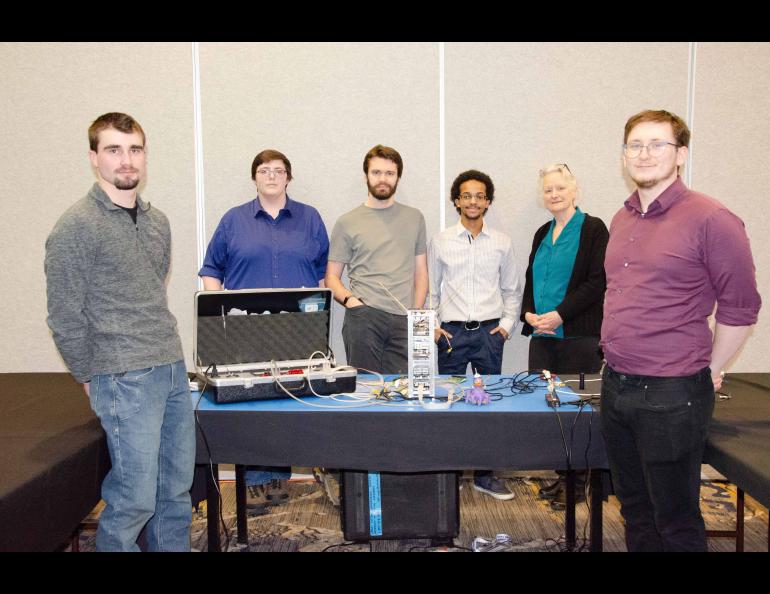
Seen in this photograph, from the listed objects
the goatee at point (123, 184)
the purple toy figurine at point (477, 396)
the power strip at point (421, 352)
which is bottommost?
the purple toy figurine at point (477, 396)

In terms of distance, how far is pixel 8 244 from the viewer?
421 cm

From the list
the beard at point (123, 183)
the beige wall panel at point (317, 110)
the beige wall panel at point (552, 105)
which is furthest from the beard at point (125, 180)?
the beige wall panel at point (552, 105)

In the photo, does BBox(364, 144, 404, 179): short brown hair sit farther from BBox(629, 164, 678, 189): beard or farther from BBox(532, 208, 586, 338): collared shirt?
BBox(629, 164, 678, 189): beard

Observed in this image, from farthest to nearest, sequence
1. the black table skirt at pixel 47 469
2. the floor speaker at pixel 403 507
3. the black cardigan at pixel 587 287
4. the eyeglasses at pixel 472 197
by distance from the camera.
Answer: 1. the eyeglasses at pixel 472 197
2. the black cardigan at pixel 587 287
3. the floor speaker at pixel 403 507
4. the black table skirt at pixel 47 469

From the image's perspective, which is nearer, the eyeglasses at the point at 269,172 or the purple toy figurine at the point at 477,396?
the purple toy figurine at the point at 477,396

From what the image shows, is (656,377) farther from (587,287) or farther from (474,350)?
(474,350)

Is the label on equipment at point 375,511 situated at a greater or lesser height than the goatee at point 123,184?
lesser

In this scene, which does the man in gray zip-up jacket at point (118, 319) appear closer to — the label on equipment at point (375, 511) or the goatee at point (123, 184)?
the goatee at point (123, 184)

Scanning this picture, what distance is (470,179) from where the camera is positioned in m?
3.83

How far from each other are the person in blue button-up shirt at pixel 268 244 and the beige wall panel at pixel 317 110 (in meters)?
0.49

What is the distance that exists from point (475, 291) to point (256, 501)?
1.72m

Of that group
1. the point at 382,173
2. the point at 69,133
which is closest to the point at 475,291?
the point at 382,173

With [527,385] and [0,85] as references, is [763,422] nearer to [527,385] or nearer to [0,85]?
[527,385]

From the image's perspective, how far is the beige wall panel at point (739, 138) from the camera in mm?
4086
